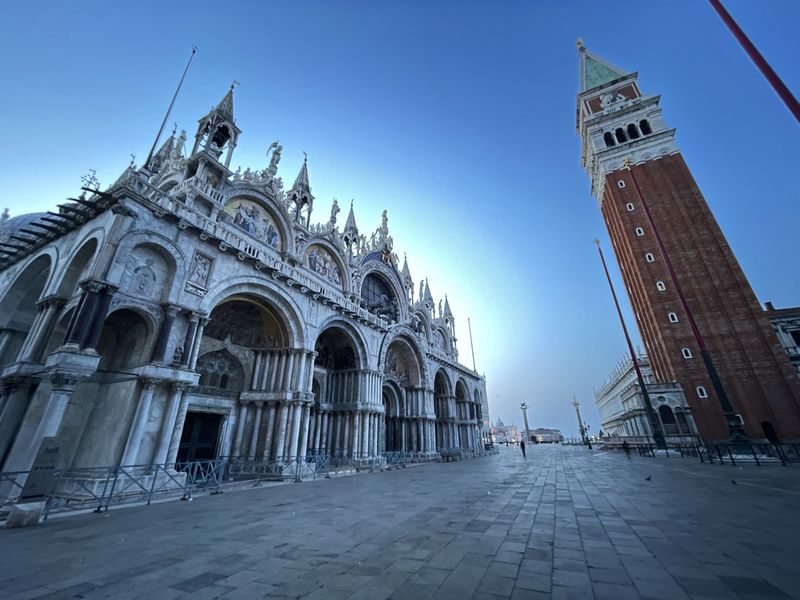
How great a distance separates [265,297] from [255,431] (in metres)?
6.41

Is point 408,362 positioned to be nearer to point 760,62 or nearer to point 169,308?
point 169,308

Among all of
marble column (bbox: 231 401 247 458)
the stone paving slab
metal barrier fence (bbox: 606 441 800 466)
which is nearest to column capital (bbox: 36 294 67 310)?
the stone paving slab

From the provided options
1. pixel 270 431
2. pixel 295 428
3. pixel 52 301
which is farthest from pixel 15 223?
pixel 295 428

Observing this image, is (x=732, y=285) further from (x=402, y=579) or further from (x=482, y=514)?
(x=402, y=579)

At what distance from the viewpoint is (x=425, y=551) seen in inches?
179

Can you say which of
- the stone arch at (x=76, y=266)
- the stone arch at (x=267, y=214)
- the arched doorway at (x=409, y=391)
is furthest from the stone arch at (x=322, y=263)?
the stone arch at (x=76, y=266)

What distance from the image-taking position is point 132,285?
11.2 metres

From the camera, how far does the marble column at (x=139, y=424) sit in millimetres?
10038

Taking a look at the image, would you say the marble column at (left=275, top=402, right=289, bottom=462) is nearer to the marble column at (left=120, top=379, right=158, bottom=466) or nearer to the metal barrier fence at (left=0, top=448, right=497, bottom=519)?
the metal barrier fence at (left=0, top=448, right=497, bottom=519)

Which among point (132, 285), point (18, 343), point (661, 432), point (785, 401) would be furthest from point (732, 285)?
point (18, 343)

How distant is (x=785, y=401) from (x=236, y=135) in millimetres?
45348

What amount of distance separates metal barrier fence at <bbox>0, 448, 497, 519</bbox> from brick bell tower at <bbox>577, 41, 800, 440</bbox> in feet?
73.1

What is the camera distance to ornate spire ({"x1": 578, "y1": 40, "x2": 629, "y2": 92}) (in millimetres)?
49906

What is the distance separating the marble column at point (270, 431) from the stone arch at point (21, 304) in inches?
405
